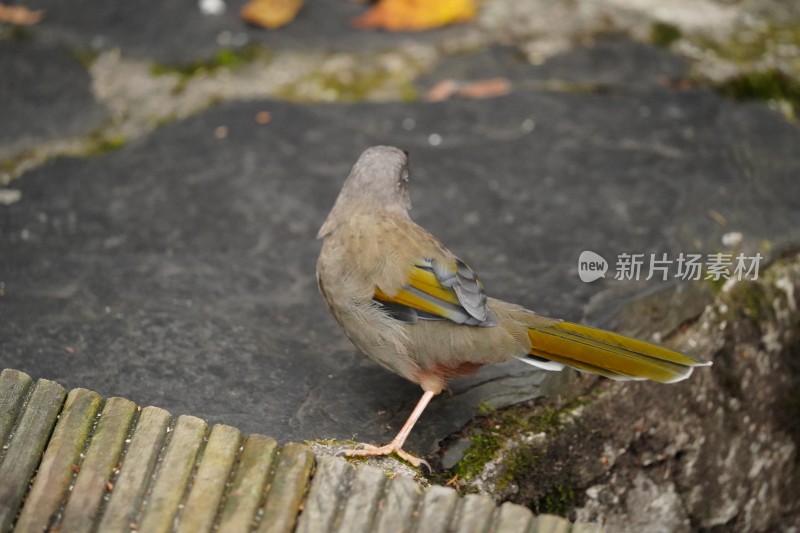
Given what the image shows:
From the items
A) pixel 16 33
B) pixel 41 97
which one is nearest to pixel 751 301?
pixel 41 97

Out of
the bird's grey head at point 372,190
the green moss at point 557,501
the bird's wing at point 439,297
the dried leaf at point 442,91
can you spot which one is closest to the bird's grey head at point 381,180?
the bird's grey head at point 372,190

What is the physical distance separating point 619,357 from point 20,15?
4011 millimetres

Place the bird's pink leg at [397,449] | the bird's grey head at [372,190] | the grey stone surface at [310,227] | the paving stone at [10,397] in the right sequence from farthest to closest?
the bird's grey head at [372,190] < the grey stone surface at [310,227] < the bird's pink leg at [397,449] < the paving stone at [10,397]

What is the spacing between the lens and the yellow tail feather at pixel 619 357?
3.45 m

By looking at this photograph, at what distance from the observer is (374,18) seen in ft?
19.1

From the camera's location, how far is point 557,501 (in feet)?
12.0

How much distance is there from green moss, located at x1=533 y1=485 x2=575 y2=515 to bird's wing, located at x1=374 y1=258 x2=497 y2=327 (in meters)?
0.63

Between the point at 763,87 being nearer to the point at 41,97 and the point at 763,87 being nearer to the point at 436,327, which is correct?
the point at 436,327

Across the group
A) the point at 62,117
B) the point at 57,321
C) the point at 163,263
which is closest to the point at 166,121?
the point at 62,117

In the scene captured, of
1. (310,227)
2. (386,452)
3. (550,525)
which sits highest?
(550,525)

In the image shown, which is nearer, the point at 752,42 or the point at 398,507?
the point at 398,507

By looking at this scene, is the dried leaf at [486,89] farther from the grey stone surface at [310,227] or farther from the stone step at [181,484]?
the stone step at [181,484]

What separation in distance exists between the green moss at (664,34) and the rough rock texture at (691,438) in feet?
5.61

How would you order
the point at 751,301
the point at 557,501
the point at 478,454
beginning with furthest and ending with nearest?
1. the point at 751,301
2. the point at 557,501
3. the point at 478,454
